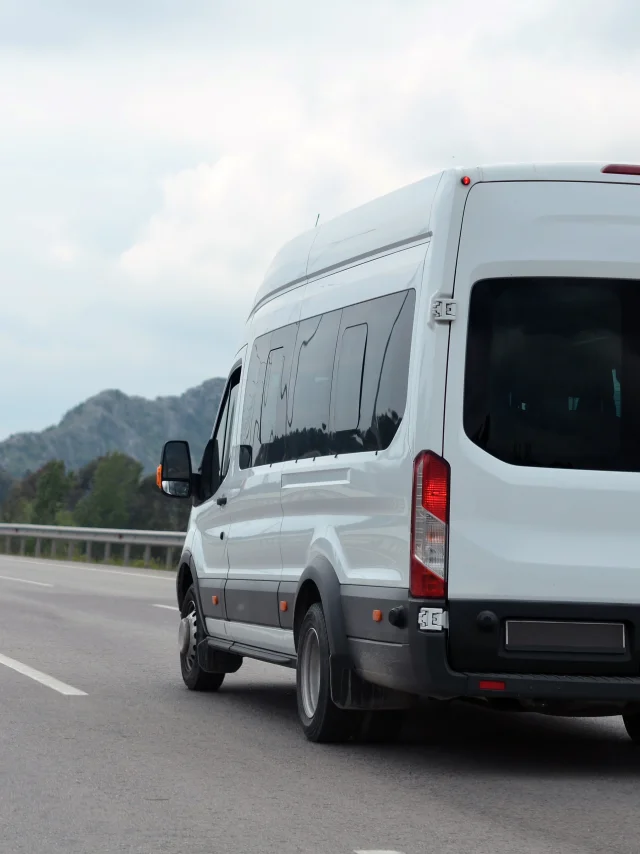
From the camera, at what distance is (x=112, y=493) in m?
165

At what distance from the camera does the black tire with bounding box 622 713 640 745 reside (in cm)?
877

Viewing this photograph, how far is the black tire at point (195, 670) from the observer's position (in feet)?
36.0

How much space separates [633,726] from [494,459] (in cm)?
226

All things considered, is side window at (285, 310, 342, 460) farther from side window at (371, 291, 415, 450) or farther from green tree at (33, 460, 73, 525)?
green tree at (33, 460, 73, 525)

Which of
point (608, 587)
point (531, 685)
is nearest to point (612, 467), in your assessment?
point (608, 587)

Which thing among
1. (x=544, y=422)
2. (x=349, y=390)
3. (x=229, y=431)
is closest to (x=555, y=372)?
(x=544, y=422)

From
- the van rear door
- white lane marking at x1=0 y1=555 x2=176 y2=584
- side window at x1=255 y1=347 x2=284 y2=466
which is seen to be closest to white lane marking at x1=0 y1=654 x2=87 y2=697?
side window at x1=255 y1=347 x2=284 y2=466

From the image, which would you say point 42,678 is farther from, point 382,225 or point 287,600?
point 382,225

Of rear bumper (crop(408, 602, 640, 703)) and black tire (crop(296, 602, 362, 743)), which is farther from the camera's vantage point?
black tire (crop(296, 602, 362, 743))

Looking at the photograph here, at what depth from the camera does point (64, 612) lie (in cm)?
1870

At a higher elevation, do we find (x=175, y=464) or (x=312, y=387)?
(x=312, y=387)

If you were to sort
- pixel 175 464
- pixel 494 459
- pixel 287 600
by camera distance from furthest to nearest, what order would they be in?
1. pixel 175 464
2. pixel 287 600
3. pixel 494 459

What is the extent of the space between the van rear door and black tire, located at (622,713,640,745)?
5.25 ft

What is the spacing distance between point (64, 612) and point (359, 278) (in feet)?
36.2
